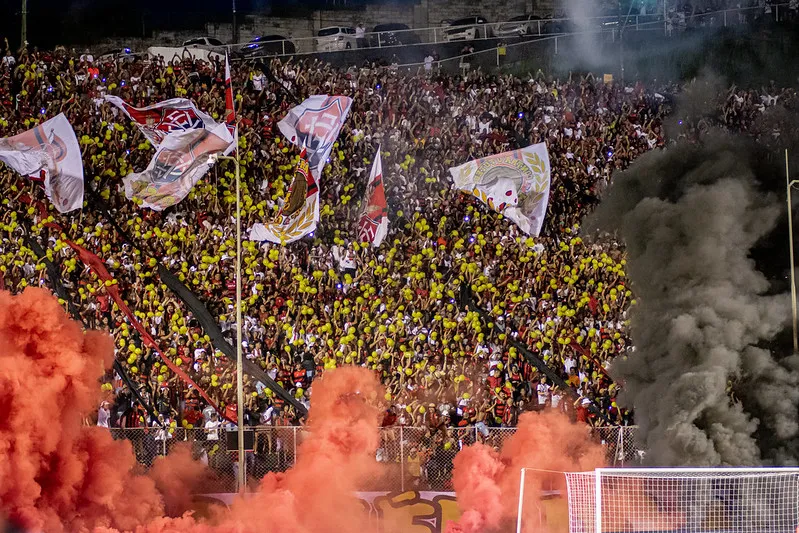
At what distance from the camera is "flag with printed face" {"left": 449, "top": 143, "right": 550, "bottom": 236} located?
2333 centimetres

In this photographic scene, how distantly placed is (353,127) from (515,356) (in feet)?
22.4

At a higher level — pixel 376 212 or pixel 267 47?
pixel 267 47

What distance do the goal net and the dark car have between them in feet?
51.5

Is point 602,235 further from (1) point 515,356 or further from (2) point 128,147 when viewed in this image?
(2) point 128,147

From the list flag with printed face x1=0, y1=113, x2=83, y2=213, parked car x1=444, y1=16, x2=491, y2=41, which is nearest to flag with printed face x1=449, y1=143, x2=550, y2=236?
parked car x1=444, y1=16, x2=491, y2=41

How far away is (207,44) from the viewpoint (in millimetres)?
28422

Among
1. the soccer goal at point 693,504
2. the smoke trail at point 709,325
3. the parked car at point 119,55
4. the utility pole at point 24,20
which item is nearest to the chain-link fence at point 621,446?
the smoke trail at point 709,325

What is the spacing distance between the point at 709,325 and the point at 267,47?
15678mm

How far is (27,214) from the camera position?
2098 centimetres

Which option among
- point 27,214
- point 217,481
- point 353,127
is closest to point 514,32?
point 353,127

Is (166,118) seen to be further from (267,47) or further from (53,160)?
(267,47)

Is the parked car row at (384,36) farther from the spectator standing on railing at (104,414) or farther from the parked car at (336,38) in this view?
the spectator standing on railing at (104,414)

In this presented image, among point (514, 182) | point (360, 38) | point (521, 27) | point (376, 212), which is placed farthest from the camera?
point (521, 27)

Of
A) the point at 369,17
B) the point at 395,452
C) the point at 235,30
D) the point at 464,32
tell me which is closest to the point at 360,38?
the point at 369,17
